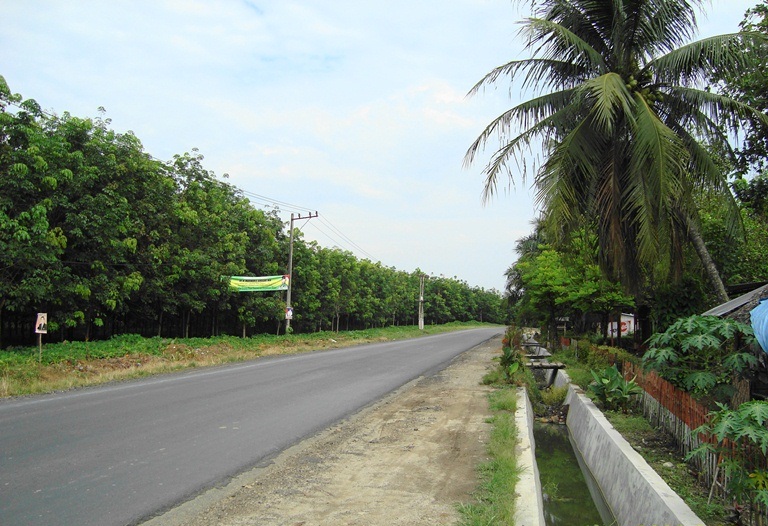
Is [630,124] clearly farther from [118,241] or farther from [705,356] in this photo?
[118,241]

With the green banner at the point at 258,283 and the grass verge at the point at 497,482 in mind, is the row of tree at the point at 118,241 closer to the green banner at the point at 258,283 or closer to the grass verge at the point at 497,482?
the green banner at the point at 258,283

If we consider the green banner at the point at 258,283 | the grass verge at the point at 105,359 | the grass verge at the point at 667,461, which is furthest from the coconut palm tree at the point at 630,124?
the green banner at the point at 258,283

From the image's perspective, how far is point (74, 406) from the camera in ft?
34.8

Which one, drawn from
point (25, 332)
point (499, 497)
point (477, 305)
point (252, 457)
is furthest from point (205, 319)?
point (477, 305)

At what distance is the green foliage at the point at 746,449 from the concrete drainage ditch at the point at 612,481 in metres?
0.51

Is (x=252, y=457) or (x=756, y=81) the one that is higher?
(x=756, y=81)

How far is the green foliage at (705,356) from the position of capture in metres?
6.96

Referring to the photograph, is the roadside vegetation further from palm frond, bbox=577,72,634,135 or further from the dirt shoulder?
palm frond, bbox=577,72,634,135

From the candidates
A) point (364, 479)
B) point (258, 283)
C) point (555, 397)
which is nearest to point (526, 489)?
point (364, 479)

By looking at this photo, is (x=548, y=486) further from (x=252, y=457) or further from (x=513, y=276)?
(x=513, y=276)

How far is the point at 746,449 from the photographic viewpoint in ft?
17.1

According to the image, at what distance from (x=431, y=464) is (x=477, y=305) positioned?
10942 centimetres

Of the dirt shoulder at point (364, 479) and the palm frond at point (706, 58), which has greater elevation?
the palm frond at point (706, 58)

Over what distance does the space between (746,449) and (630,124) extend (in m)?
8.48
